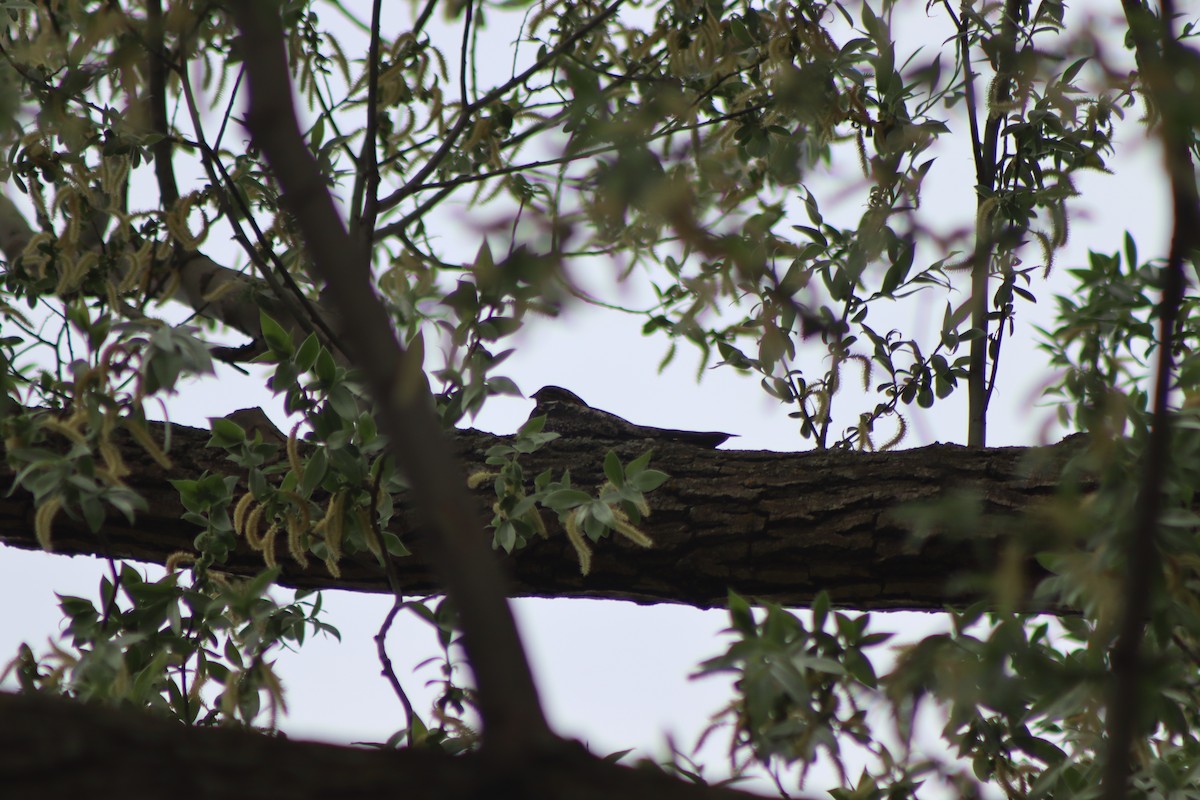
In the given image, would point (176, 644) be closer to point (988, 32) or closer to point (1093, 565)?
point (1093, 565)

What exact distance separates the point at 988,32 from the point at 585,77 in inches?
60.0

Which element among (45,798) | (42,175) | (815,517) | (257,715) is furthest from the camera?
(42,175)

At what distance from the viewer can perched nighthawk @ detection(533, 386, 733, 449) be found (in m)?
1.96

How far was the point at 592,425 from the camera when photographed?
1.99 metres

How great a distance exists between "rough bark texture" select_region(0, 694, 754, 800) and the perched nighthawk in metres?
1.27

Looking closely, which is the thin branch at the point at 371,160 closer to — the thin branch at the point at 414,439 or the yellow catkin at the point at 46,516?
the yellow catkin at the point at 46,516

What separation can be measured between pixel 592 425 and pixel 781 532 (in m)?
0.44

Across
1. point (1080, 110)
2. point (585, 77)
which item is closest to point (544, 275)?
point (585, 77)

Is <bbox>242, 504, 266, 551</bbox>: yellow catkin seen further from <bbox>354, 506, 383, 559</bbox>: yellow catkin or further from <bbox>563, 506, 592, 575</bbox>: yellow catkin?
<bbox>563, 506, 592, 575</bbox>: yellow catkin

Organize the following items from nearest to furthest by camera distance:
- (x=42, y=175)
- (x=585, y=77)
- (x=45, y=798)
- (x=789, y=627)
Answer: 1. (x=45, y=798)
2. (x=585, y=77)
3. (x=789, y=627)
4. (x=42, y=175)

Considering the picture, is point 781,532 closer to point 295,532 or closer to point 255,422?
point 295,532

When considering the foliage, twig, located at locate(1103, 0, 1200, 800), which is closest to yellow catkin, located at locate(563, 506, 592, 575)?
the foliage

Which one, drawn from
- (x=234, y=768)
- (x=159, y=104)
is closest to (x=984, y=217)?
(x=159, y=104)

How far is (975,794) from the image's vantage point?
3.56ft
